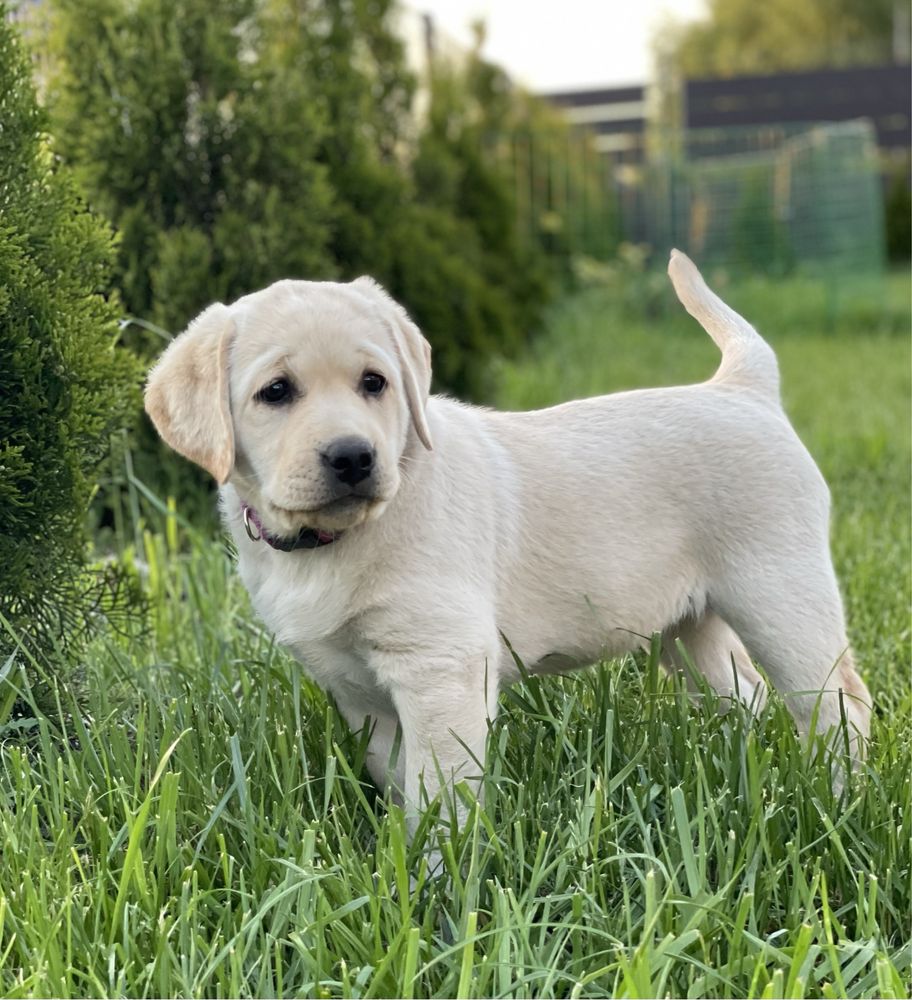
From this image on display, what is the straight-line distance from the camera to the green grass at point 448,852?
209cm

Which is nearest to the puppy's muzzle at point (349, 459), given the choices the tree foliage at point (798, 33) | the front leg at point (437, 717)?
the front leg at point (437, 717)

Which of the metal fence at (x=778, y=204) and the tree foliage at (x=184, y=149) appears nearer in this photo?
the tree foliage at (x=184, y=149)

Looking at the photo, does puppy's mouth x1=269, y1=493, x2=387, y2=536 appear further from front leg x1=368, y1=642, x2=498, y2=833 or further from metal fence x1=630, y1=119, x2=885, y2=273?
metal fence x1=630, y1=119, x2=885, y2=273

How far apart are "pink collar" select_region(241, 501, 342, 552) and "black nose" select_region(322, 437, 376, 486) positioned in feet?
0.75

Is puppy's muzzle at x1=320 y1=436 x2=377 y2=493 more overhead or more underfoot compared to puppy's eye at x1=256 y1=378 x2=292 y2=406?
more underfoot

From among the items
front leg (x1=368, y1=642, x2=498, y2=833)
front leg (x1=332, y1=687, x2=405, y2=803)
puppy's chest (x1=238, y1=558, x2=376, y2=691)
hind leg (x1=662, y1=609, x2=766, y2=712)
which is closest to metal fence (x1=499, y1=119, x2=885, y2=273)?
hind leg (x1=662, y1=609, x2=766, y2=712)

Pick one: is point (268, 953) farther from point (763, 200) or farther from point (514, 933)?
point (763, 200)

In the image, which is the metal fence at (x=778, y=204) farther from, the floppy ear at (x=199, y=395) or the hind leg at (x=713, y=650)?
the floppy ear at (x=199, y=395)

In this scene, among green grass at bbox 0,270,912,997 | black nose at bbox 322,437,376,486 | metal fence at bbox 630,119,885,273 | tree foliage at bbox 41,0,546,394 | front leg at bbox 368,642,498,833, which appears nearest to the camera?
green grass at bbox 0,270,912,997

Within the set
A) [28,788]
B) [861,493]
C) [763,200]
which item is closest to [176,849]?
[28,788]

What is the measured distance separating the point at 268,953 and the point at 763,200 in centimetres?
1709

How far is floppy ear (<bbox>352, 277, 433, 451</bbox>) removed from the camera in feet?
8.57

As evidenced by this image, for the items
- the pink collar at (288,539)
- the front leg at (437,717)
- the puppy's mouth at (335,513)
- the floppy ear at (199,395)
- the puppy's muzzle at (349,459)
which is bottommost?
the front leg at (437,717)

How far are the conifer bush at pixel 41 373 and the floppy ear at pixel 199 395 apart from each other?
481 millimetres
